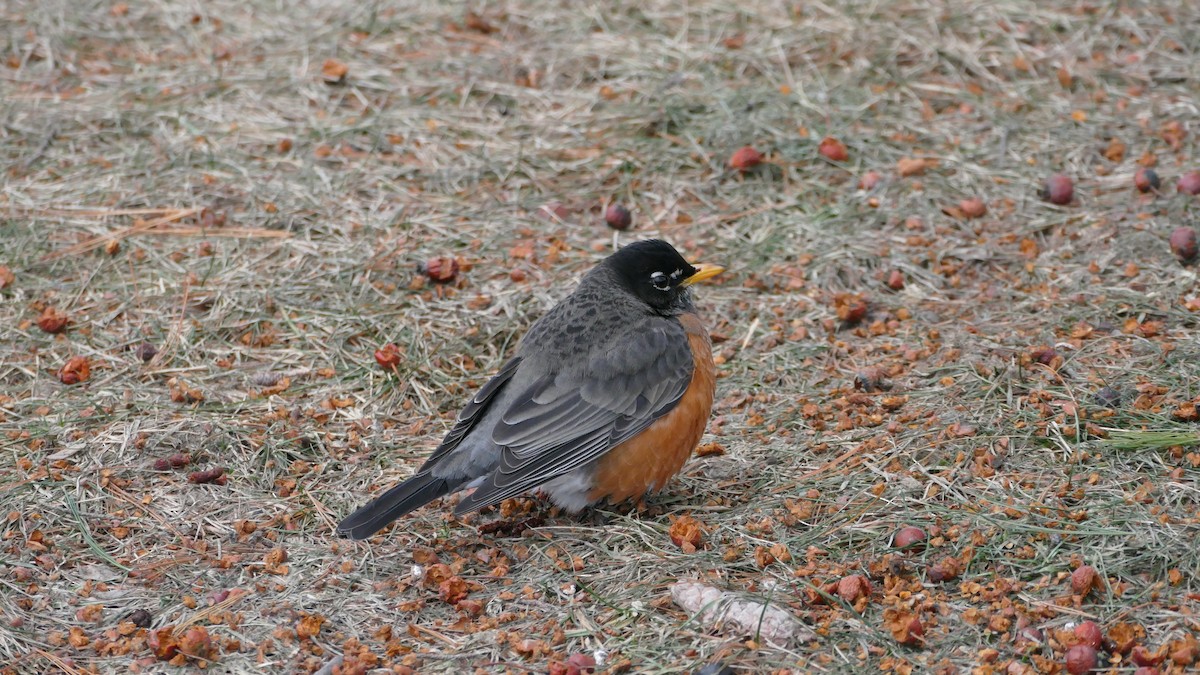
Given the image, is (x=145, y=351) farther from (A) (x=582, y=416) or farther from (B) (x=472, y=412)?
(A) (x=582, y=416)

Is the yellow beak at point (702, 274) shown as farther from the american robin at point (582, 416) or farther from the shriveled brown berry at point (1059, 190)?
the shriveled brown berry at point (1059, 190)

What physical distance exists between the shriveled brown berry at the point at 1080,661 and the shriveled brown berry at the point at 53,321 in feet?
16.6

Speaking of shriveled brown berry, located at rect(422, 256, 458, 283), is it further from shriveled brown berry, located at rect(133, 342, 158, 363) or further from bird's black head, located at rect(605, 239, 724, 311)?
shriveled brown berry, located at rect(133, 342, 158, 363)

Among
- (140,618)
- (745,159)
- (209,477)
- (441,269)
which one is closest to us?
(140,618)

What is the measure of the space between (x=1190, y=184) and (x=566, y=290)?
345cm

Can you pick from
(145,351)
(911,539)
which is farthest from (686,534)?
(145,351)

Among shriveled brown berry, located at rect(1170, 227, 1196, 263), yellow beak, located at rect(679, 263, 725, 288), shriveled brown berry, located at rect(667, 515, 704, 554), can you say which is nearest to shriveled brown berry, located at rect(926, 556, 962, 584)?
shriveled brown berry, located at rect(667, 515, 704, 554)


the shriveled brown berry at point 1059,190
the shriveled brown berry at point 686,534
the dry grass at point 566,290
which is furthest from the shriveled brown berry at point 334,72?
the shriveled brown berry at point 686,534

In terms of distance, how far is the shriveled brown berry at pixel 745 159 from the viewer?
25.5 feet

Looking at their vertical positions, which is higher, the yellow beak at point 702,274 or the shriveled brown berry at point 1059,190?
the yellow beak at point 702,274

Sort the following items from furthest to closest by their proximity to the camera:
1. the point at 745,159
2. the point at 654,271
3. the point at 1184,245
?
the point at 745,159 < the point at 1184,245 < the point at 654,271

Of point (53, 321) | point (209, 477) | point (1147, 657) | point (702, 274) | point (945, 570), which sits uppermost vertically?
point (702, 274)

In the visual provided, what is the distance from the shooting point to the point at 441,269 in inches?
278

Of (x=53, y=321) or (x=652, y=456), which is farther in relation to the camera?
(x=53, y=321)
